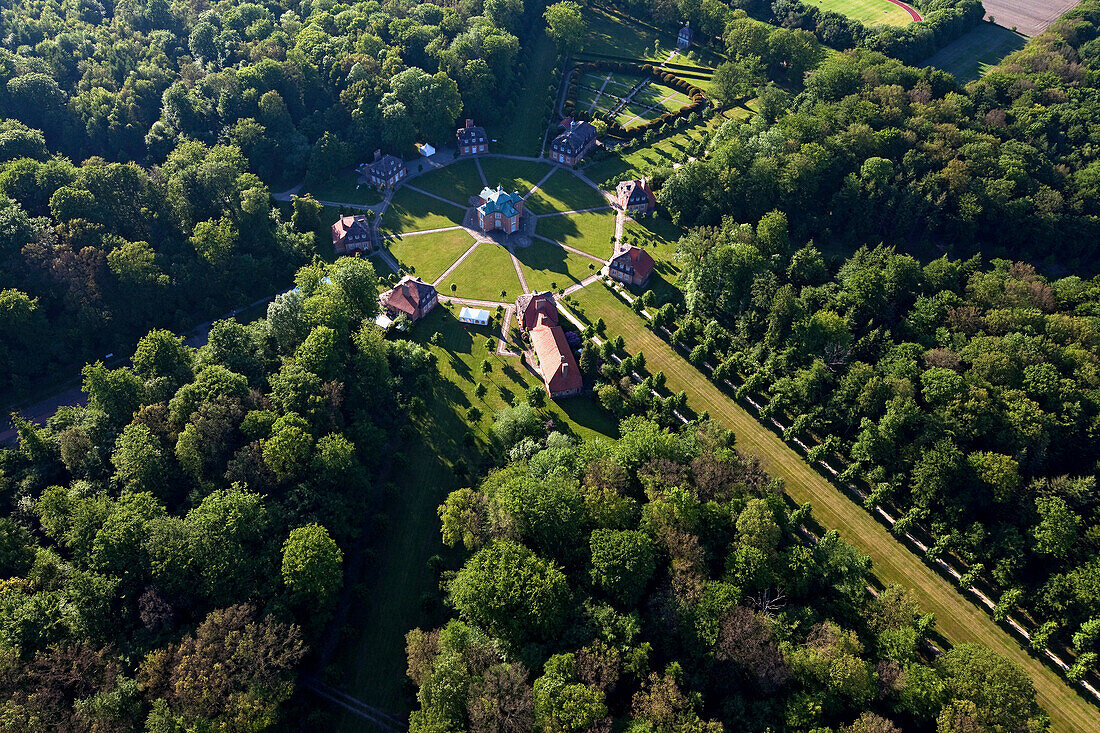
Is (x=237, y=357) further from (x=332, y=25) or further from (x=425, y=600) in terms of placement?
(x=332, y=25)

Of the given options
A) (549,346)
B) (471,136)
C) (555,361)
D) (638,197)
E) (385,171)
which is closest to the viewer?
(555,361)

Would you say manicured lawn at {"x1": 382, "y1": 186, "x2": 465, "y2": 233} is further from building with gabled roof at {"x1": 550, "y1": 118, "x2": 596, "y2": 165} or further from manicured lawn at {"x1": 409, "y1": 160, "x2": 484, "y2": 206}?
building with gabled roof at {"x1": 550, "y1": 118, "x2": 596, "y2": 165}

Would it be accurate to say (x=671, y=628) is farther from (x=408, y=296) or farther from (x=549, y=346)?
(x=408, y=296)

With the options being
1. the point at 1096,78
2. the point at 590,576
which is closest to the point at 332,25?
the point at 590,576

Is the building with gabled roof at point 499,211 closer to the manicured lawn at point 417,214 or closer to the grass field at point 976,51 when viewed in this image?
Answer: the manicured lawn at point 417,214

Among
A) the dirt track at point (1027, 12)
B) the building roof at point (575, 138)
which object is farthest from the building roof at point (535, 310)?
the dirt track at point (1027, 12)

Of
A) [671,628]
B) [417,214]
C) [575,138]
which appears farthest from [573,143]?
[671,628]
